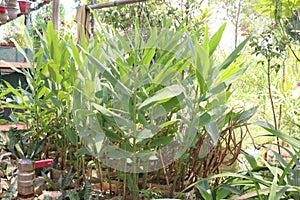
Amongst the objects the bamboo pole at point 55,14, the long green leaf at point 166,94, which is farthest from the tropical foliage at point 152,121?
the bamboo pole at point 55,14

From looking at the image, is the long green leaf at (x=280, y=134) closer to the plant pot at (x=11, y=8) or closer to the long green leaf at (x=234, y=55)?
the long green leaf at (x=234, y=55)

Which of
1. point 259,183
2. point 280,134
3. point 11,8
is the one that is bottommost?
point 259,183

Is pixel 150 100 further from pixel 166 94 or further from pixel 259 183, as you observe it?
pixel 259 183

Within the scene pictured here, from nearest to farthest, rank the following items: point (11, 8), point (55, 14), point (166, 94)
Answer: point (166, 94), point (11, 8), point (55, 14)

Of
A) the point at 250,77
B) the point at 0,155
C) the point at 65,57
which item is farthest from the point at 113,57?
the point at 250,77

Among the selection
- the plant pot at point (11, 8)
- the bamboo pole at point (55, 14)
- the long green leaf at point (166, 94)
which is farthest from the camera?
the bamboo pole at point (55, 14)

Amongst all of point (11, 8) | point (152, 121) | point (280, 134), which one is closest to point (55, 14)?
point (11, 8)

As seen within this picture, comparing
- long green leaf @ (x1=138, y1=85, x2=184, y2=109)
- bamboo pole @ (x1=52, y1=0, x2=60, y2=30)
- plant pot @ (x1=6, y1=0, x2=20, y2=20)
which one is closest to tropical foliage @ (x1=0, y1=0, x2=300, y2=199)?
long green leaf @ (x1=138, y1=85, x2=184, y2=109)

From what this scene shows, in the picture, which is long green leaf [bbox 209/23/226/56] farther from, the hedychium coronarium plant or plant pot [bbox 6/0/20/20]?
plant pot [bbox 6/0/20/20]

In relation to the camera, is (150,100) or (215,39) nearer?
(150,100)

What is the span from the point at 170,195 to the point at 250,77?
2113 millimetres

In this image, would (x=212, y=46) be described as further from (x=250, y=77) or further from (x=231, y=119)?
(x=250, y=77)

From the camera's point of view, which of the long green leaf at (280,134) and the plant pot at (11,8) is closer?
the long green leaf at (280,134)

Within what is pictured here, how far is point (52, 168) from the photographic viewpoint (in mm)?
1039
